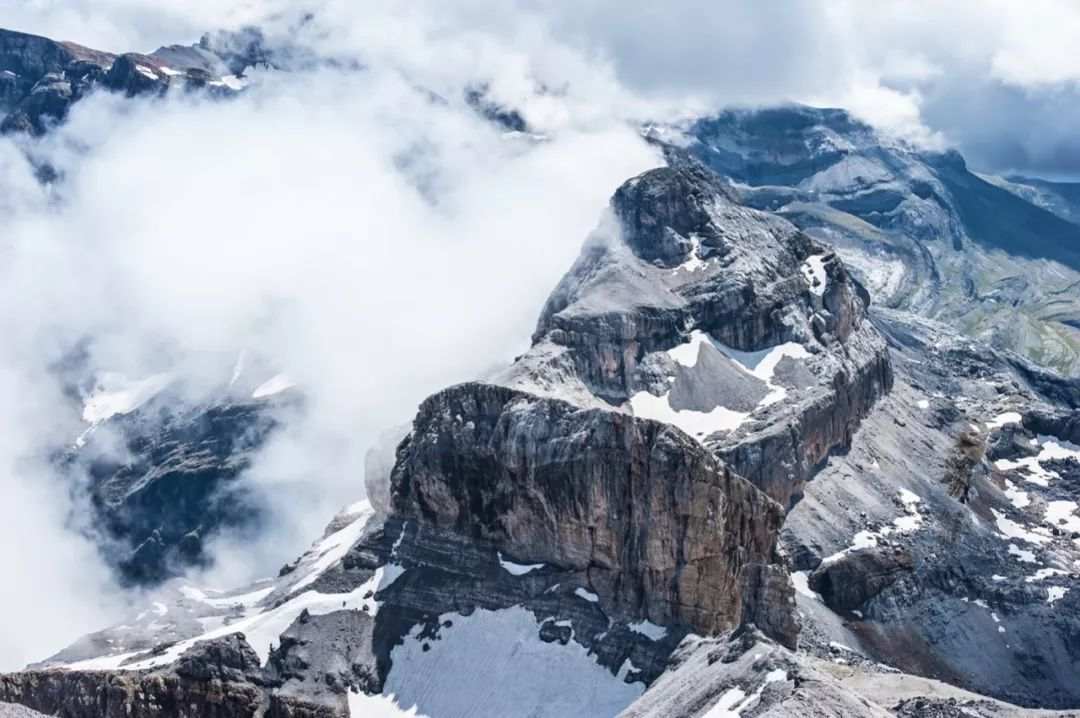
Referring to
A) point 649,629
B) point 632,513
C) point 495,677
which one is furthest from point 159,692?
point 632,513

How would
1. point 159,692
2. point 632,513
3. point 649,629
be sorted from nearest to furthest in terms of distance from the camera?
point 649,629 → point 159,692 → point 632,513

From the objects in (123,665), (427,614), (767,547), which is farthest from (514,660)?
(123,665)

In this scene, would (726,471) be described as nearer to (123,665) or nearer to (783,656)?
(783,656)

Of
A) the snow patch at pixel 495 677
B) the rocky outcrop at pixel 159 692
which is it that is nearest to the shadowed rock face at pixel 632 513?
the snow patch at pixel 495 677

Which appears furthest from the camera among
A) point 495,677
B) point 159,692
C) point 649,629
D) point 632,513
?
point 632,513

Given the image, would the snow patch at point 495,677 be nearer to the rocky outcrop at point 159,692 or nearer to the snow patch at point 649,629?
the snow patch at point 649,629

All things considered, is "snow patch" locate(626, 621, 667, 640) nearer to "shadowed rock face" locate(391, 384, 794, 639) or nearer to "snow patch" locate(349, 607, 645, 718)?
"shadowed rock face" locate(391, 384, 794, 639)

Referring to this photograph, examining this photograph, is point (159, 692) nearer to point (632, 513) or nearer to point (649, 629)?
point (649, 629)

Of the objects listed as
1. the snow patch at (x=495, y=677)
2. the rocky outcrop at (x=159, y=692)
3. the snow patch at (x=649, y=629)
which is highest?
the snow patch at (x=649, y=629)
